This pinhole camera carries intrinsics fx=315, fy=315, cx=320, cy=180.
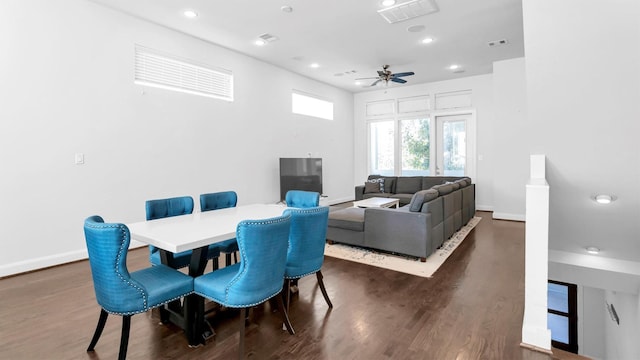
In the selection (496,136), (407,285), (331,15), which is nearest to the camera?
(407,285)

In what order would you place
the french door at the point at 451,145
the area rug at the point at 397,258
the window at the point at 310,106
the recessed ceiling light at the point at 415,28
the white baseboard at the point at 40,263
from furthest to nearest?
the french door at the point at 451,145, the window at the point at 310,106, the recessed ceiling light at the point at 415,28, the area rug at the point at 397,258, the white baseboard at the point at 40,263

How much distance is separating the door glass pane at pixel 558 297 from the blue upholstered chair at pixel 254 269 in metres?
4.27

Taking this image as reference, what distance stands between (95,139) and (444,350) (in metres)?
4.61

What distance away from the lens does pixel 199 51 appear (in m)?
5.28

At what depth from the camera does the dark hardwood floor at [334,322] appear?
212 centimetres

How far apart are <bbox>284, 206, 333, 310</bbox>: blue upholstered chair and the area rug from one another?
1601 mm

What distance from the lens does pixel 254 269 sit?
193 centimetres

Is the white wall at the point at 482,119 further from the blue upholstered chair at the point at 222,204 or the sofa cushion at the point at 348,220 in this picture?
the blue upholstered chair at the point at 222,204

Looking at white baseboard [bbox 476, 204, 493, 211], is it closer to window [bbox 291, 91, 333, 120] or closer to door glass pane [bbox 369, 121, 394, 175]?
door glass pane [bbox 369, 121, 394, 175]

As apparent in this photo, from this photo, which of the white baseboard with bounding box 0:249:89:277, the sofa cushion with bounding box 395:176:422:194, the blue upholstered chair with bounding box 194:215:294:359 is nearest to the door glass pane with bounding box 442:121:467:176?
the sofa cushion with bounding box 395:176:422:194

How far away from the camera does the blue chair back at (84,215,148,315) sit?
1.79 m

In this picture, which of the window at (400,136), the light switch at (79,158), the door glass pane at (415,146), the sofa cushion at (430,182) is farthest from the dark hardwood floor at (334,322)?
the window at (400,136)

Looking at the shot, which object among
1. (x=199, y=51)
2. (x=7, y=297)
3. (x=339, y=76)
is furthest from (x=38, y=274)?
(x=339, y=76)

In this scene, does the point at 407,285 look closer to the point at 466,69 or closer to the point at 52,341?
the point at 52,341
